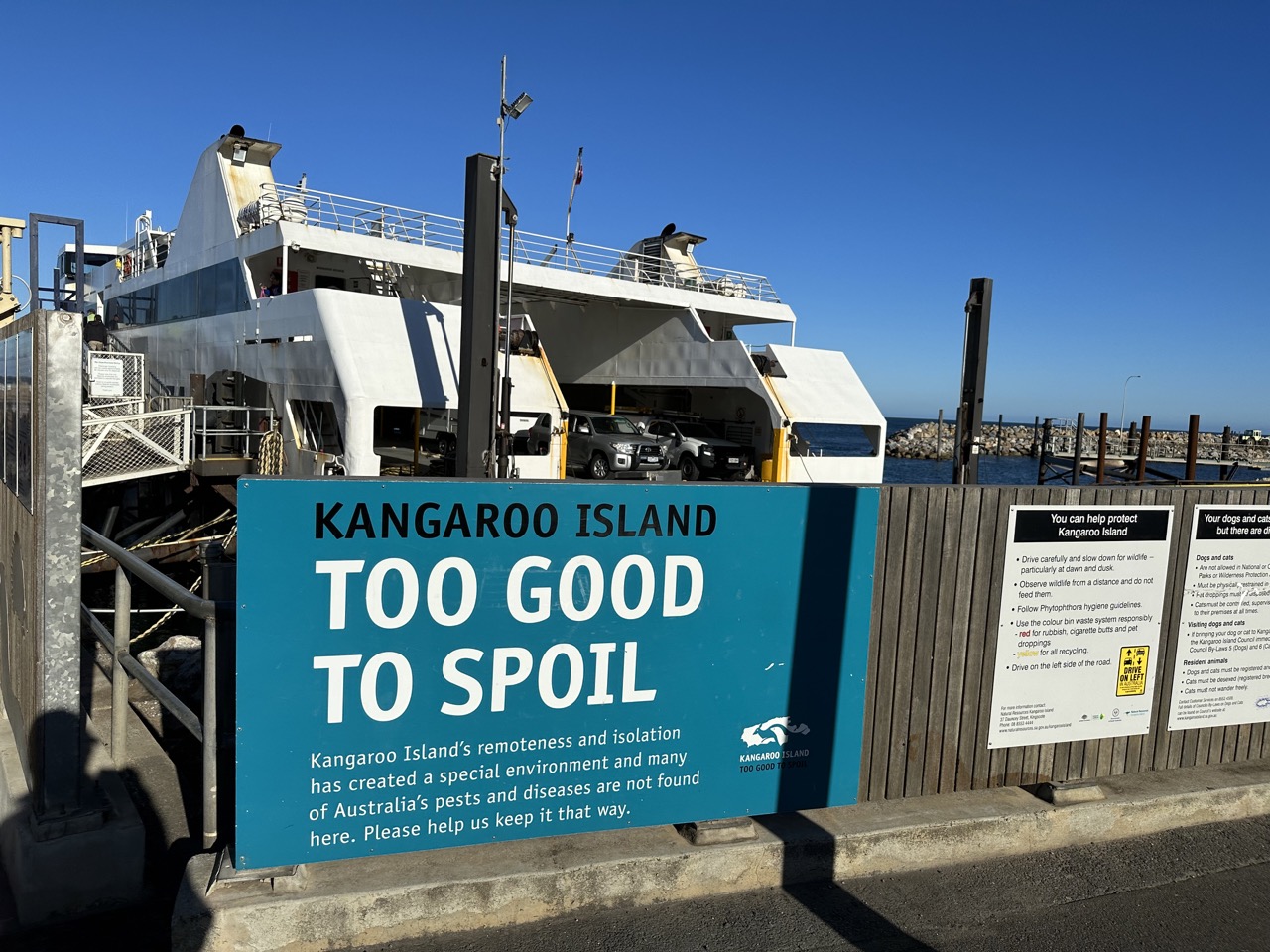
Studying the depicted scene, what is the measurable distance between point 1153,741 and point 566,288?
17216 millimetres

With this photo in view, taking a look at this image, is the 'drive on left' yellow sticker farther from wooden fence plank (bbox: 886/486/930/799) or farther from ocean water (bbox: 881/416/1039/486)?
ocean water (bbox: 881/416/1039/486)

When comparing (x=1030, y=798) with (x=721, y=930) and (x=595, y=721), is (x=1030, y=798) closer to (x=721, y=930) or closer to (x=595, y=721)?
(x=721, y=930)

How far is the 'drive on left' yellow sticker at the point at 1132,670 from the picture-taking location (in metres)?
5.04

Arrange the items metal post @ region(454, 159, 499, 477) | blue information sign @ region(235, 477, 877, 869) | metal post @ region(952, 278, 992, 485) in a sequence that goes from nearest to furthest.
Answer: blue information sign @ region(235, 477, 877, 869) < metal post @ region(454, 159, 499, 477) < metal post @ region(952, 278, 992, 485)

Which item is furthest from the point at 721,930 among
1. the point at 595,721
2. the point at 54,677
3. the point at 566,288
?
the point at 566,288

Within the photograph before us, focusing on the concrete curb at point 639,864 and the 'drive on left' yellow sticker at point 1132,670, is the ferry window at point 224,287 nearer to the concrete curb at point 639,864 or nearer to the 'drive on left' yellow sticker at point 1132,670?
the concrete curb at point 639,864

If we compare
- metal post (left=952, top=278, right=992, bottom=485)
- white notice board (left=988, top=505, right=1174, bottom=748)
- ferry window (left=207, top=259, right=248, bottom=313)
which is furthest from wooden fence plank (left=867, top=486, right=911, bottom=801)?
ferry window (left=207, top=259, right=248, bottom=313)

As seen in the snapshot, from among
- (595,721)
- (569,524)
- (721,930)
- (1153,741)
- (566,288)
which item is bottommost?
(721,930)

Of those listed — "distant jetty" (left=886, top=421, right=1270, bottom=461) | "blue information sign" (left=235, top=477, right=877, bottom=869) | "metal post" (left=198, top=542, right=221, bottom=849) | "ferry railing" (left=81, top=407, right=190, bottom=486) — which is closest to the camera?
"blue information sign" (left=235, top=477, right=877, bottom=869)

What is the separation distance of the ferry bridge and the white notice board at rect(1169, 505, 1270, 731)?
3 centimetres

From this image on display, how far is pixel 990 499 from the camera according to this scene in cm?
467

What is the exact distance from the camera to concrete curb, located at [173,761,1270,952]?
142 inches

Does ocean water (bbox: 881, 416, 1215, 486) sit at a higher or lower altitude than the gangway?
lower

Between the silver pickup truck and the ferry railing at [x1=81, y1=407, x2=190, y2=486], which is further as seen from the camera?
the silver pickup truck
